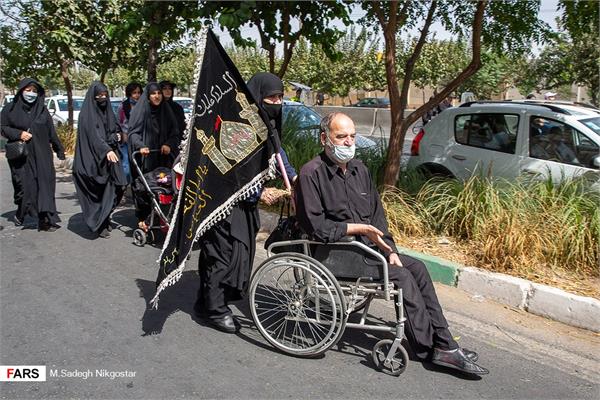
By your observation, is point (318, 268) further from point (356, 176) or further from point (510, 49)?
point (510, 49)

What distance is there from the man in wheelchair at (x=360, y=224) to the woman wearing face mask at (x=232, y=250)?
1.50ft

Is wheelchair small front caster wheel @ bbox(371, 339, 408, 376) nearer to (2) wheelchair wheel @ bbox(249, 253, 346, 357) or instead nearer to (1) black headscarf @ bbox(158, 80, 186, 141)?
(2) wheelchair wheel @ bbox(249, 253, 346, 357)

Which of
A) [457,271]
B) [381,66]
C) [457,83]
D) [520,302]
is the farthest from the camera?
[381,66]

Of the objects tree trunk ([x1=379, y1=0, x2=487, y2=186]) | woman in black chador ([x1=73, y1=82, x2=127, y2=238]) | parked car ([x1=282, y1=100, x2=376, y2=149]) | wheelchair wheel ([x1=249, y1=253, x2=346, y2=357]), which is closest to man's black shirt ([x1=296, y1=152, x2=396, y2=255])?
wheelchair wheel ([x1=249, y1=253, x2=346, y2=357])

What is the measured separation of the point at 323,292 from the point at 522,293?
195 cm

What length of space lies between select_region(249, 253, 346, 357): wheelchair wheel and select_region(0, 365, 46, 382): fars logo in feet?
4.67

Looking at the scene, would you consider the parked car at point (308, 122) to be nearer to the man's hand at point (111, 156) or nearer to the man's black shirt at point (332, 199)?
the man's hand at point (111, 156)

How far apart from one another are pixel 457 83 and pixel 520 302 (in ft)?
9.34

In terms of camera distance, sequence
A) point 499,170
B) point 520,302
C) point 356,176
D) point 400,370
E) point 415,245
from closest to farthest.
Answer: point 400,370 < point 356,176 < point 520,302 < point 415,245 < point 499,170

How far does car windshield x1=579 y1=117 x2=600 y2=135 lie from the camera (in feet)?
20.7

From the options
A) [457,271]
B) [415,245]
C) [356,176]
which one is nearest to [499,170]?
[415,245]

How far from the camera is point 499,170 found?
22.7 feet

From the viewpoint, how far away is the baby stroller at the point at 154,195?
6371 millimetres

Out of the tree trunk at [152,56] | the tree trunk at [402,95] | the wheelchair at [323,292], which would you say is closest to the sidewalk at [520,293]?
the wheelchair at [323,292]
